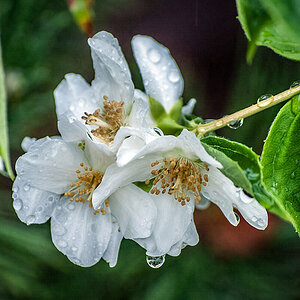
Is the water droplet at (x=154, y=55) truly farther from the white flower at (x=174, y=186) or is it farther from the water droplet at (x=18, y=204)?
the water droplet at (x=18, y=204)

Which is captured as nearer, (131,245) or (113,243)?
(113,243)

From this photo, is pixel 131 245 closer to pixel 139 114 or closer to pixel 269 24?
pixel 139 114

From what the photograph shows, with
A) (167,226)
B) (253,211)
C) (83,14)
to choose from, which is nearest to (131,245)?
(83,14)

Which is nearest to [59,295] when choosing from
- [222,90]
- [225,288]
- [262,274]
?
[225,288]

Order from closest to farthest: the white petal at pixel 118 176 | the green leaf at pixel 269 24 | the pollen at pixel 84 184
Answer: the green leaf at pixel 269 24 < the white petal at pixel 118 176 < the pollen at pixel 84 184

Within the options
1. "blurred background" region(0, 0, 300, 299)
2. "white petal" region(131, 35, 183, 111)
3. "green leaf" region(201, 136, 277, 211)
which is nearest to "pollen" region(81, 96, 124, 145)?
"white petal" region(131, 35, 183, 111)

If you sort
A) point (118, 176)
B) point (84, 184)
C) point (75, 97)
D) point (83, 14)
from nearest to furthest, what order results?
point (118, 176) < point (84, 184) < point (75, 97) < point (83, 14)

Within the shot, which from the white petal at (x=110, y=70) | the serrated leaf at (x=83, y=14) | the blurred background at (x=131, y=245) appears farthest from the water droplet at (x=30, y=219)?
the blurred background at (x=131, y=245)

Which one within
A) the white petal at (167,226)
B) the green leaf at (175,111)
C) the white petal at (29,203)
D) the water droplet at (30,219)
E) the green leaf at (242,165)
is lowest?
the white petal at (167,226)
